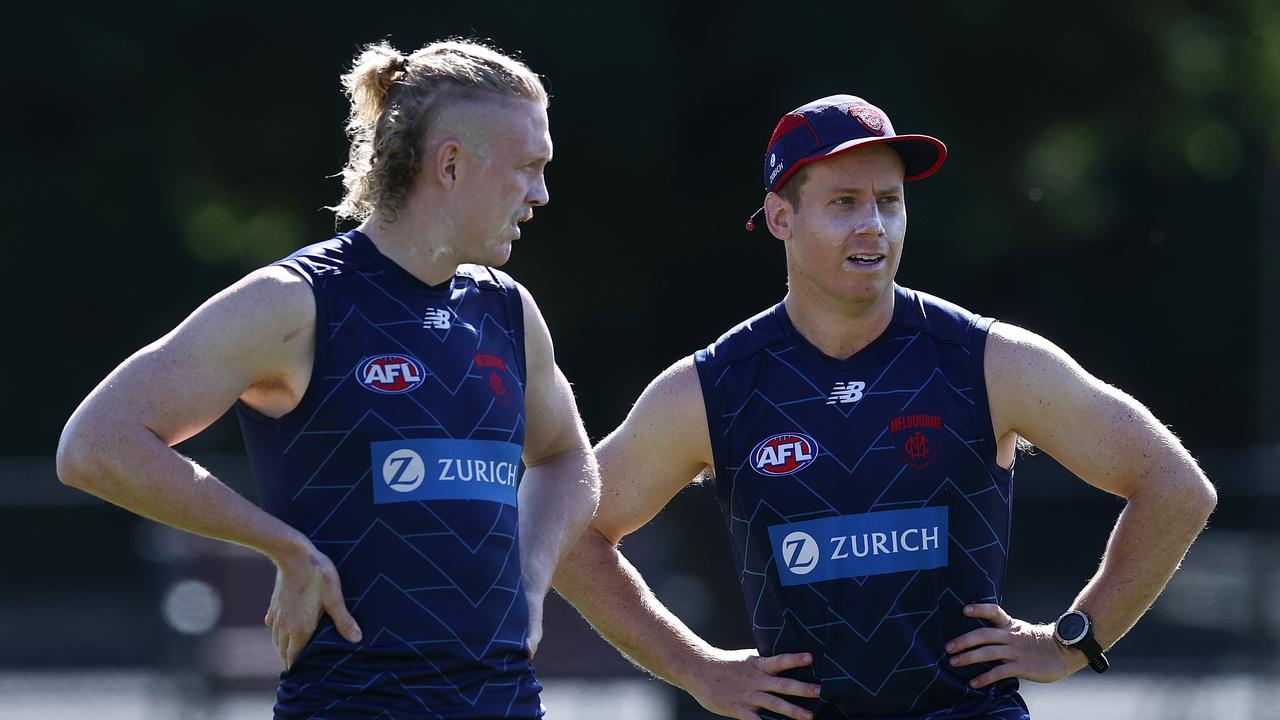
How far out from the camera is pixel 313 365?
3.52 m

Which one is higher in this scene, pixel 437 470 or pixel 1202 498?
pixel 437 470

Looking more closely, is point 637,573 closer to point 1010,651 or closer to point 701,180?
point 1010,651

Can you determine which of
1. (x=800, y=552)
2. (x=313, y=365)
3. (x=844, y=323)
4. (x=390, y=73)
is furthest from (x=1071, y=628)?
(x=390, y=73)

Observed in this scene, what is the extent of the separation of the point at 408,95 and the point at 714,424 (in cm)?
113

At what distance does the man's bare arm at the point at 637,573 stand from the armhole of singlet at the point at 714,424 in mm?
27

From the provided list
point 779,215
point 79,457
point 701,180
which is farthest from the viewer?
point 701,180

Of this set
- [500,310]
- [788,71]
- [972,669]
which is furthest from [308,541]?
[788,71]

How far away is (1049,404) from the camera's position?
158 inches

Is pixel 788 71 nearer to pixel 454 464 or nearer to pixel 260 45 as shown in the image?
pixel 260 45

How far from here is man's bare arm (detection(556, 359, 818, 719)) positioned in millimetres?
4258

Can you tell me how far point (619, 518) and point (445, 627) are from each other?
1.03m

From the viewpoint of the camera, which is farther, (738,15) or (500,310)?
(738,15)

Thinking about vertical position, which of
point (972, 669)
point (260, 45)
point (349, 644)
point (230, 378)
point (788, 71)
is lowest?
point (972, 669)

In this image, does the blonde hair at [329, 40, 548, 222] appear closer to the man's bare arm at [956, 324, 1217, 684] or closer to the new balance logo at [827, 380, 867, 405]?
the new balance logo at [827, 380, 867, 405]
